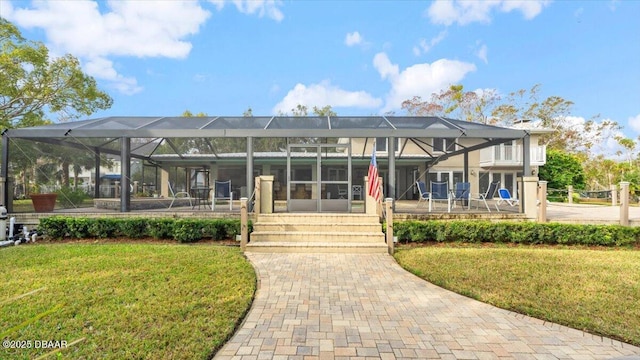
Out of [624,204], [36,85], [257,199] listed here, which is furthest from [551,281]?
[36,85]

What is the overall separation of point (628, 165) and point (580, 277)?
108ft

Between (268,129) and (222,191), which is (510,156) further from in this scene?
(222,191)

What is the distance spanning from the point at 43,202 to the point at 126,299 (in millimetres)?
7380

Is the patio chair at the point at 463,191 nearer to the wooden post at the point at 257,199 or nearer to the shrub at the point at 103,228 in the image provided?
the wooden post at the point at 257,199

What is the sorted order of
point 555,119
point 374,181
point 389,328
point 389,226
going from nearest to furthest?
point 389,328
point 389,226
point 374,181
point 555,119

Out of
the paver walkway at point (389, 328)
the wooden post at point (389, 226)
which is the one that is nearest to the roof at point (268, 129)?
the wooden post at point (389, 226)

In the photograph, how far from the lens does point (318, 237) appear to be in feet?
22.7

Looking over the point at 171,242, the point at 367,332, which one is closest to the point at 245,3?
the point at 171,242

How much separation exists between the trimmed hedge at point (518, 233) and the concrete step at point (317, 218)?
29.5 inches

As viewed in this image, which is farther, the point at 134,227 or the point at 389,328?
the point at 134,227

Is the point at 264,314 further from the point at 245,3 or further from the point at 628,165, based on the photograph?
the point at 628,165

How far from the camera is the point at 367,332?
3.12m

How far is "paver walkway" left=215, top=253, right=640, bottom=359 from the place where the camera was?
9.09 feet

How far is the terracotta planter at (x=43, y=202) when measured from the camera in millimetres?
8523
